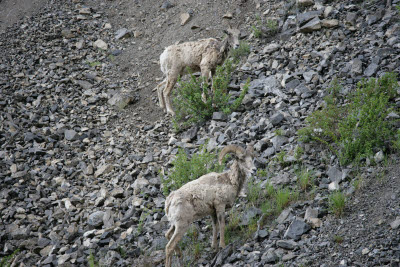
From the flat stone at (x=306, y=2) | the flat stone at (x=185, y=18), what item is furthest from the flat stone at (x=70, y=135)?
the flat stone at (x=306, y=2)

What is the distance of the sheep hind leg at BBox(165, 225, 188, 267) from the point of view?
6422mm

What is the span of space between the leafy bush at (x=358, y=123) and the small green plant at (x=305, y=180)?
24.8 inches

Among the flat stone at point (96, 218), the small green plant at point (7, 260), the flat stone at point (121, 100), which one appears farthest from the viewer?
the flat stone at point (121, 100)

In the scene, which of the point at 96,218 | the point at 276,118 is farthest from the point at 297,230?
the point at 96,218

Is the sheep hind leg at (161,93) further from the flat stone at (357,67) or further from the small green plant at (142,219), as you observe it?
Answer: the flat stone at (357,67)

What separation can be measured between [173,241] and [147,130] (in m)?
4.61

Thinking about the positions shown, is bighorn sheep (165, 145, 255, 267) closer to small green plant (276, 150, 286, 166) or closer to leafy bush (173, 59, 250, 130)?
small green plant (276, 150, 286, 166)

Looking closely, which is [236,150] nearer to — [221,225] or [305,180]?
[221,225]

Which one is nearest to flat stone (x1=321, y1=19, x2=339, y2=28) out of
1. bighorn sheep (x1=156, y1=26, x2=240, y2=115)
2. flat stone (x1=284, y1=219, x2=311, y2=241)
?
bighorn sheep (x1=156, y1=26, x2=240, y2=115)

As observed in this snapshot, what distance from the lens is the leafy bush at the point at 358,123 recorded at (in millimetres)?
7320

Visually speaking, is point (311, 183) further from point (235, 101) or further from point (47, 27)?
point (47, 27)

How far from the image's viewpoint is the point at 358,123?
7.45m

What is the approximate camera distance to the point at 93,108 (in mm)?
11508

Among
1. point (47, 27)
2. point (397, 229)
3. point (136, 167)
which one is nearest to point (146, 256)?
point (136, 167)
